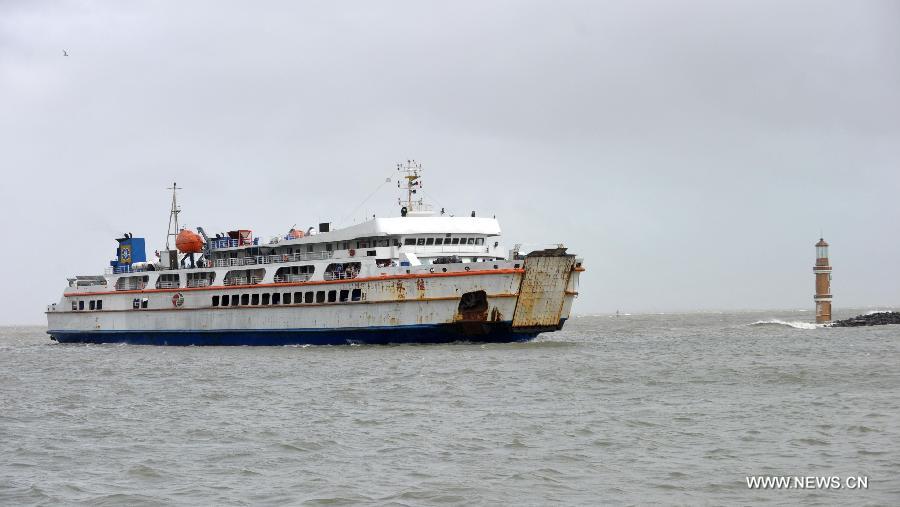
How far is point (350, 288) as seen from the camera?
4538 centimetres

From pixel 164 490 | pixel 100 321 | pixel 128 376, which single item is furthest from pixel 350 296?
pixel 164 490

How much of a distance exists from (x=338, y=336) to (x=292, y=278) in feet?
15.0

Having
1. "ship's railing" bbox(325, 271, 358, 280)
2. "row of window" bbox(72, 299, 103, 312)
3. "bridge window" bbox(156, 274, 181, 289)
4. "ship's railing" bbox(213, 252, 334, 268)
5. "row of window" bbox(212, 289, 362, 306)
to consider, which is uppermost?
"ship's railing" bbox(213, 252, 334, 268)

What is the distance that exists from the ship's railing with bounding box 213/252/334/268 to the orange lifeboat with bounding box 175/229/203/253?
10.8 ft

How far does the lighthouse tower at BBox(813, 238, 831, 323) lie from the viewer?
217ft

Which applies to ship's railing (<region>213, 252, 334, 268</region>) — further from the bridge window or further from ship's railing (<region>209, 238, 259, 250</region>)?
the bridge window

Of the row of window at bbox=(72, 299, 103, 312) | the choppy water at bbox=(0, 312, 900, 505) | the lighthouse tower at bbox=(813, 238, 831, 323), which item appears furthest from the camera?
the lighthouse tower at bbox=(813, 238, 831, 323)

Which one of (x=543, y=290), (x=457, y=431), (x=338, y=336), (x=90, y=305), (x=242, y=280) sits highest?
(x=242, y=280)

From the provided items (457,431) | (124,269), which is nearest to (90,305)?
(124,269)

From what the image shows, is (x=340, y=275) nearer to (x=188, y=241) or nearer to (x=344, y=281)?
(x=344, y=281)

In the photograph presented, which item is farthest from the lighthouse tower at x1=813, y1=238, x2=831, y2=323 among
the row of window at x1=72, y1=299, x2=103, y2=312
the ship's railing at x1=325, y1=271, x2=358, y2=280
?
the row of window at x1=72, y1=299, x2=103, y2=312

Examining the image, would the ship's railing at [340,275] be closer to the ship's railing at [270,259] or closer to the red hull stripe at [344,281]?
the red hull stripe at [344,281]

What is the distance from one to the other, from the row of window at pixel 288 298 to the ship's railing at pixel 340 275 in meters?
0.64

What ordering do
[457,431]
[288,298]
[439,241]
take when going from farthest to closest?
[288,298]
[439,241]
[457,431]
